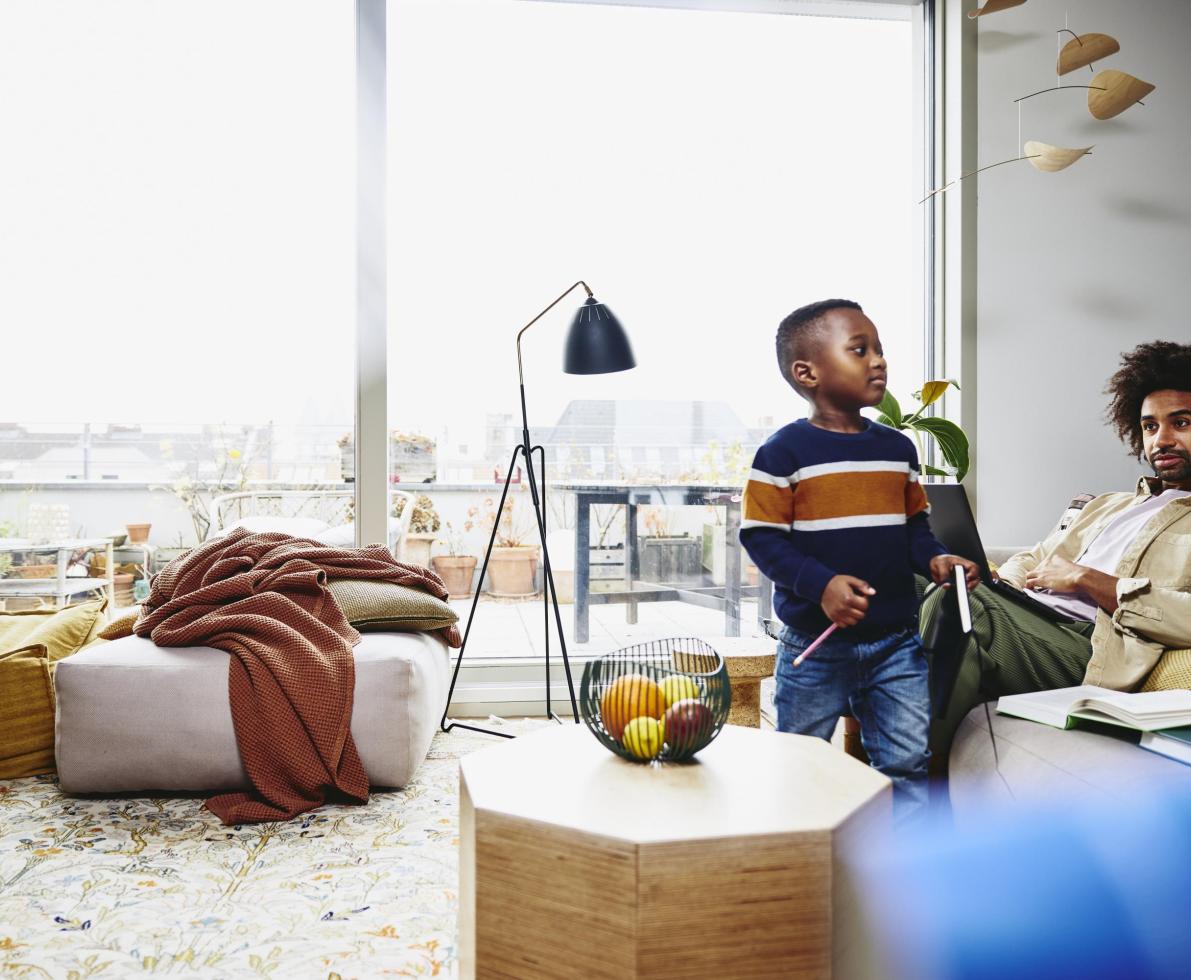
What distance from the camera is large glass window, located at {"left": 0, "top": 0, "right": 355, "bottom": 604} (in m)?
3.09

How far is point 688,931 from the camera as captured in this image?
96 cm

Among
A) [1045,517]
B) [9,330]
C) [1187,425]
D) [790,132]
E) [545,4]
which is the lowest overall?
[1045,517]

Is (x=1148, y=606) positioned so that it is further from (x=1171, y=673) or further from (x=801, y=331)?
(x=801, y=331)

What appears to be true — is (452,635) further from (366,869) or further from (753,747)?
(753,747)

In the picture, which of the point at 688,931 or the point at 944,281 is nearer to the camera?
the point at 688,931

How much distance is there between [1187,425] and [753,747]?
152 cm

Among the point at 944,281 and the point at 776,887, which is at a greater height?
the point at 944,281

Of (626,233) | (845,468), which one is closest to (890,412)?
(626,233)

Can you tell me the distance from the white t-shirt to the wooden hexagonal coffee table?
126 cm

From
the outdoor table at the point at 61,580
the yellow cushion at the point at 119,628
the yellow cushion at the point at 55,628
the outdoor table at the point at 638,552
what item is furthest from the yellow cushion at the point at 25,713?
the outdoor table at the point at 638,552

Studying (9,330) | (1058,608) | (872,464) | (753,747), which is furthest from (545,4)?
(753,747)

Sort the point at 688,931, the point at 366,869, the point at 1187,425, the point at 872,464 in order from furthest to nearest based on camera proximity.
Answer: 1. the point at 1187,425
2. the point at 366,869
3. the point at 872,464
4. the point at 688,931

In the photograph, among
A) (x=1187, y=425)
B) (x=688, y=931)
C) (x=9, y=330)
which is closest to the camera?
(x=688, y=931)

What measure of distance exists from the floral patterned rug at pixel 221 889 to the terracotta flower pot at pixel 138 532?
1033 millimetres
